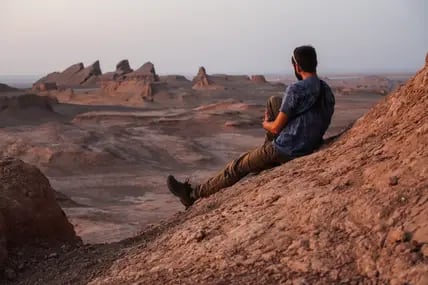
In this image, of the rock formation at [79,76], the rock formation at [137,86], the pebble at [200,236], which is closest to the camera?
the pebble at [200,236]

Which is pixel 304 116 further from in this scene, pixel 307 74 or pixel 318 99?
pixel 307 74

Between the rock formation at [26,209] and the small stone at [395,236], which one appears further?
the rock formation at [26,209]

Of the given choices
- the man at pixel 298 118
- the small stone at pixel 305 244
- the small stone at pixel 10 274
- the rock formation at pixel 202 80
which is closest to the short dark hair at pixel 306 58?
the man at pixel 298 118

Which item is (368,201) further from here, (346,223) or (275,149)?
(275,149)

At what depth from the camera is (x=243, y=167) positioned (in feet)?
14.1

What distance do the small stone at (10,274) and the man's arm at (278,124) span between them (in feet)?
6.64

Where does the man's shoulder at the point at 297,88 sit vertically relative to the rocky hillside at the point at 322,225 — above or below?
above

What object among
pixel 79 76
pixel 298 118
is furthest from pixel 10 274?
pixel 79 76

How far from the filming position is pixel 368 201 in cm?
262

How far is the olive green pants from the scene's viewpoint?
4090 millimetres

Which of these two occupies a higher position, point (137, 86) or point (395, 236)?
point (137, 86)

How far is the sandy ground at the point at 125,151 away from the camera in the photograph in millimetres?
11570

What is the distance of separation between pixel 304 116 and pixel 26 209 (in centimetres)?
235

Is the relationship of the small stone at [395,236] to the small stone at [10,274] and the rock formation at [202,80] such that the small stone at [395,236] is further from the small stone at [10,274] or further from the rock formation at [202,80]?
the rock formation at [202,80]
